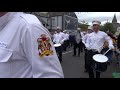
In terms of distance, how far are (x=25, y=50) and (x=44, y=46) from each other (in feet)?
0.36

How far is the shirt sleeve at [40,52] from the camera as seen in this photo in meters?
1.47

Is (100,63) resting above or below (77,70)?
above

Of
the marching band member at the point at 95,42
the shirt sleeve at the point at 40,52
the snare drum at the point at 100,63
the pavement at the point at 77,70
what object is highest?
the shirt sleeve at the point at 40,52

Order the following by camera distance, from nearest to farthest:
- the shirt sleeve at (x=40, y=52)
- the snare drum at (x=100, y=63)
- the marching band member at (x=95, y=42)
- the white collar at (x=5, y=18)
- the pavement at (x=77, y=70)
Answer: the shirt sleeve at (x=40, y=52) < the white collar at (x=5, y=18) < the snare drum at (x=100, y=63) < the marching band member at (x=95, y=42) < the pavement at (x=77, y=70)

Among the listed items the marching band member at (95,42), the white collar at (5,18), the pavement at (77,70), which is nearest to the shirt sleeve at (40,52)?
the white collar at (5,18)

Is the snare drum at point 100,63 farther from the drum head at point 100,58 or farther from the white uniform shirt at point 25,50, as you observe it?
the white uniform shirt at point 25,50

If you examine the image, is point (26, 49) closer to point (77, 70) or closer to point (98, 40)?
point (98, 40)

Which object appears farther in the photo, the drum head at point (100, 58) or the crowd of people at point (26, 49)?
the drum head at point (100, 58)

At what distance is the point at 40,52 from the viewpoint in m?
1.48

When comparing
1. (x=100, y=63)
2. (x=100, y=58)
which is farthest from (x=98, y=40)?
(x=100, y=63)

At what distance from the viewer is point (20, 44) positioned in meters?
1.56
